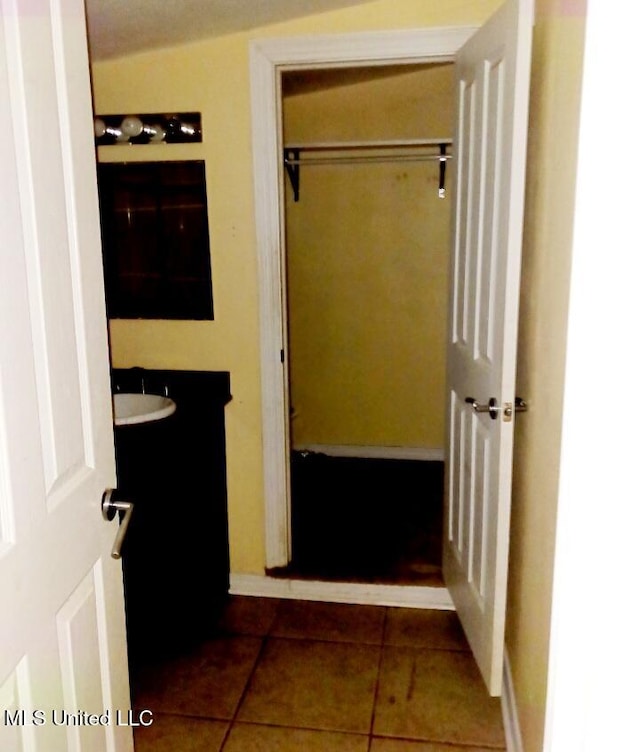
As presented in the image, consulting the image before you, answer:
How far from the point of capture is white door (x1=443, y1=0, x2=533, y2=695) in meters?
1.84

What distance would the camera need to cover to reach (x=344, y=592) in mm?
2848

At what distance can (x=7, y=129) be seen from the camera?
101cm

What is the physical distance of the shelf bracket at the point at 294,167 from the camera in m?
3.96

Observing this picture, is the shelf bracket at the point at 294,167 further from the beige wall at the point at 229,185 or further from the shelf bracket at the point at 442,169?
the beige wall at the point at 229,185

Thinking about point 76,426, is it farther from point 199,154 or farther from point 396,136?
point 396,136

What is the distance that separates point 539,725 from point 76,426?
1.28 meters

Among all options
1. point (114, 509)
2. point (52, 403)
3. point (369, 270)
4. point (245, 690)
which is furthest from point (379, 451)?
point (52, 403)

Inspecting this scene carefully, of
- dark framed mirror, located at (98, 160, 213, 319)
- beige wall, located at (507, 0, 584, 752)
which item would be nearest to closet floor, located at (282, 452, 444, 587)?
beige wall, located at (507, 0, 584, 752)

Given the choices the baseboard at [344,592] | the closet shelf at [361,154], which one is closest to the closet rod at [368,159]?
the closet shelf at [361,154]

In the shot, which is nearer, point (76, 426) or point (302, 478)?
point (76, 426)

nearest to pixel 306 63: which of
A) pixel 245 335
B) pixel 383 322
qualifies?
pixel 245 335

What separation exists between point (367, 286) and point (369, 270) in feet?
0.31

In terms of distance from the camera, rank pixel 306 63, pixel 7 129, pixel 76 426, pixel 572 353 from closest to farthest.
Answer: pixel 572 353
pixel 7 129
pixel 76 426
pixel 306 63

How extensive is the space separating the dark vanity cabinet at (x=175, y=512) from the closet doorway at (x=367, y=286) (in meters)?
0.88
